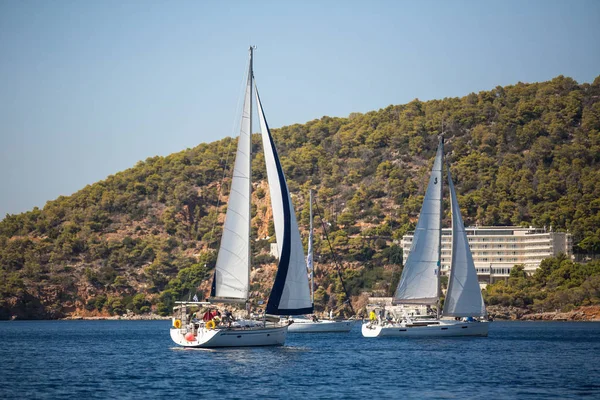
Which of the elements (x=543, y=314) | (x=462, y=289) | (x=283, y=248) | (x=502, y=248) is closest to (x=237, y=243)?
(x=283, y=248)

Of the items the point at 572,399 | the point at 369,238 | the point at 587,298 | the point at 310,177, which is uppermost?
the point at 310,177

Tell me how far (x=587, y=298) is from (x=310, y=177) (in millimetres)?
76881

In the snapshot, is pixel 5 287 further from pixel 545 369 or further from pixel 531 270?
pixel 545 369

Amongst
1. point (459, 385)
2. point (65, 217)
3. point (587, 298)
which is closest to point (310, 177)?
point (65, 217)

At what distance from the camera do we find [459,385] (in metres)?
37.7

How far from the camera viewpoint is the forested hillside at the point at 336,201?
454 feet

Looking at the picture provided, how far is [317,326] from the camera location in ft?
249

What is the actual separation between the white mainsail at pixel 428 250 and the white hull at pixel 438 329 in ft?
5.60

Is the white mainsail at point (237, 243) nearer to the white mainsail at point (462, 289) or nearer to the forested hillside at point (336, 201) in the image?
the white mainsail at point (462, 289)

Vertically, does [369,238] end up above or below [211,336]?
above

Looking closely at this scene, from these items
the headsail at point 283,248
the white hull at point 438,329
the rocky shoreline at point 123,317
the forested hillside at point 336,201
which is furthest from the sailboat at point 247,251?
the rocky shoreline at point 123,317

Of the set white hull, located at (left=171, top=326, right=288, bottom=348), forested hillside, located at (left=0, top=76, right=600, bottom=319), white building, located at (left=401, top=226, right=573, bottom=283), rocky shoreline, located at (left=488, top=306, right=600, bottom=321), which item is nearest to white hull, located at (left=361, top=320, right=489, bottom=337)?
white hull, located at (left=171, top=326, right=288, bottom=348)

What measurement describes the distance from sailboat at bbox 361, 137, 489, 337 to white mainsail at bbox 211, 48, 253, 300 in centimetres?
1849

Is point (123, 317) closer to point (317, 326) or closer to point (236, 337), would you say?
point (317, 326)
